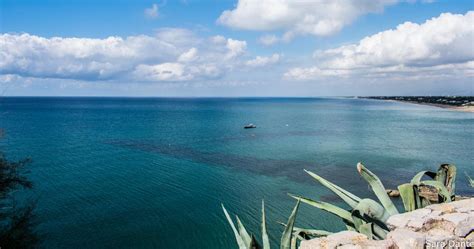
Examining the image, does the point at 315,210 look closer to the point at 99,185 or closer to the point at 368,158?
the point at 99,185

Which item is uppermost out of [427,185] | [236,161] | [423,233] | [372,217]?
[427,185]

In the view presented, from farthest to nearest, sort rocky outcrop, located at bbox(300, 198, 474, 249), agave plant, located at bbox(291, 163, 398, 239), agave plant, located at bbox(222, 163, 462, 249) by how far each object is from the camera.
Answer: agave plant, located at bbox(291, 163, 398, 239), agave plant, located at bbox(222, 163, 462, 249), rocky outcrop, located at bbox(300, 198, 474, 249)

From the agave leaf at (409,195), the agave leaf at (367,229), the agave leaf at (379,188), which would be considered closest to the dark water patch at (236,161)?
the agave leaf at (409,195)

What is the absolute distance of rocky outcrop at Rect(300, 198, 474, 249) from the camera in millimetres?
4445

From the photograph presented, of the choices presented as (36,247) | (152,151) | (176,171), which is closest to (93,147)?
(152,151)

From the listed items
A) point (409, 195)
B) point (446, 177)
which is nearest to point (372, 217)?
point (409, 195)

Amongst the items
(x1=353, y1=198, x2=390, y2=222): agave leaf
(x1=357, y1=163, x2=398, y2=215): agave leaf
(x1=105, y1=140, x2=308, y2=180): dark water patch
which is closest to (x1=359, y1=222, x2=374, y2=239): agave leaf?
(x1=353, y1=198, x2=390, y2=222): agave leaf

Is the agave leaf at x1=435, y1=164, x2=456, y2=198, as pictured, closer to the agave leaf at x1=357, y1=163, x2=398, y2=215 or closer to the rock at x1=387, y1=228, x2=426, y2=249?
the agave leaf at x1=357, y1=163, x2=398, y2=215

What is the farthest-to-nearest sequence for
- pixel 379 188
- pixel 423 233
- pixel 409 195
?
pixel 409 195
pixel 379 188
pixel 423 233

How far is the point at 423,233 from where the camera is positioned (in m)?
4.96

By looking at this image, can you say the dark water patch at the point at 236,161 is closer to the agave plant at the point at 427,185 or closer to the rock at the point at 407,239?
the agave plant at the point at 427,185

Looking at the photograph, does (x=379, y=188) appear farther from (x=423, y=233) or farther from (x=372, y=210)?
(x=423, y=233)

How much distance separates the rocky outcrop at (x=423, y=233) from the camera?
4445 millimetres

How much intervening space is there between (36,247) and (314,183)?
19.7 meters
